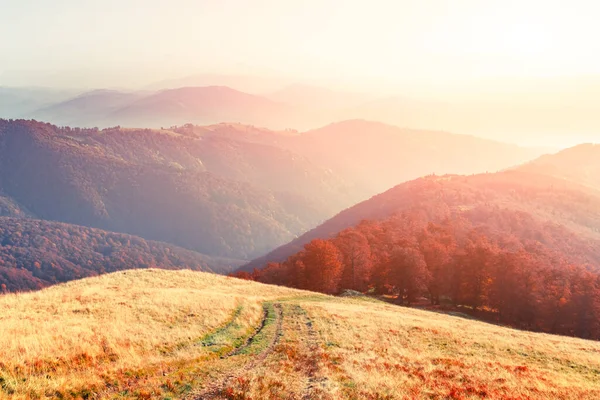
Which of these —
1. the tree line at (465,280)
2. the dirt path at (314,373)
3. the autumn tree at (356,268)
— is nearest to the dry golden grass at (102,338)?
the dirt path at (314,373)

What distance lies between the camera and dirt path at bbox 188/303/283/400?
16.3 metres

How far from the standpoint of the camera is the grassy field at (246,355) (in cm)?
1711

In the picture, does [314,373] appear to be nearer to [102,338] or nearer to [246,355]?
[246,355]

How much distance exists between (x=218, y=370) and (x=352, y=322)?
68.9ft

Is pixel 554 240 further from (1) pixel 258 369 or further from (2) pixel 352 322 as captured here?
(1) pixel 258 369

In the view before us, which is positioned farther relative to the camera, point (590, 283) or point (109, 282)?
point (590, 283)

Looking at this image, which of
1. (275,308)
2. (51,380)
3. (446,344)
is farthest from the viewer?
(275,308)

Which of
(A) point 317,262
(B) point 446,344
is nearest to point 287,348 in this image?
(B) point 446,344

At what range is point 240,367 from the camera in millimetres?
20609

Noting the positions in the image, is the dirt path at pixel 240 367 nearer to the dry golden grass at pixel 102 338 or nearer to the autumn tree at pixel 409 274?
the dry golden grass at pixel 102 338

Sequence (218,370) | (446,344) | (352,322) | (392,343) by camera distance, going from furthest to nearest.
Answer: (352,322), (446,344), (392,343), (218,370)

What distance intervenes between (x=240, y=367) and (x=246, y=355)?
2.84m

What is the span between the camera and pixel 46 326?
2352 cm

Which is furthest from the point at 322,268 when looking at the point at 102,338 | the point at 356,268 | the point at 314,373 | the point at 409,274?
the point at 102,338
